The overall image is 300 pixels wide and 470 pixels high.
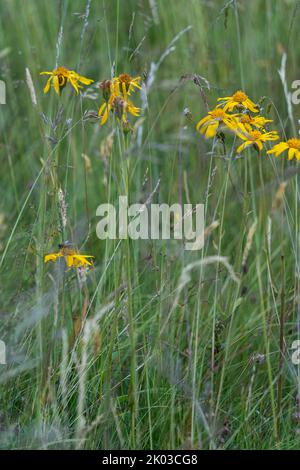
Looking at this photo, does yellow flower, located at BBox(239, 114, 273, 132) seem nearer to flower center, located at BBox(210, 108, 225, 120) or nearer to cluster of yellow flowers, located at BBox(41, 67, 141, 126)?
flower center, located at BBox(210, 108, 225, 120)

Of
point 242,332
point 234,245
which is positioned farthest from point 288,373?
point 234,245

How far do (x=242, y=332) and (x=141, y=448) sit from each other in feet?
1.49

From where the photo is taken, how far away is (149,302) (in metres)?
1.61

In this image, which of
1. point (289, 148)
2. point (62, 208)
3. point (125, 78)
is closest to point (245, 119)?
point (289, 148)

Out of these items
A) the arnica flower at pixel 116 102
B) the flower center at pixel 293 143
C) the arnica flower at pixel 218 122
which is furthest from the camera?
the flower center at pixel 293 143

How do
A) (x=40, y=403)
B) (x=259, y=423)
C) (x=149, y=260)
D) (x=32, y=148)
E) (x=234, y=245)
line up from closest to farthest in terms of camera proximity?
(x=40, y=403) → (x=259, y=423) → (x=149, y=260) → (x=234, y=245) → (x=32, y=148)

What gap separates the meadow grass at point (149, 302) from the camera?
57.6 inches

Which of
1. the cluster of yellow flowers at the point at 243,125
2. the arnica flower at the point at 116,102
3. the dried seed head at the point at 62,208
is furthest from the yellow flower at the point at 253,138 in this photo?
the dried seed head at the point at 62,208

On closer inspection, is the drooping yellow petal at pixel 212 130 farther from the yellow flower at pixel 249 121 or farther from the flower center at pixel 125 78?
the flower center at pixel 125 78

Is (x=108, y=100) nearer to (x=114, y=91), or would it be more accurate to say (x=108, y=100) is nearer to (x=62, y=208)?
(x=114, y=91)

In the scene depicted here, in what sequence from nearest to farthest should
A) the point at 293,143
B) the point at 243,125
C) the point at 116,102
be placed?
1. the point at 116,102
2. the point at 243,125
3. the point at 293,143

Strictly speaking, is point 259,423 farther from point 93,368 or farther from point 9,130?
point 9,130

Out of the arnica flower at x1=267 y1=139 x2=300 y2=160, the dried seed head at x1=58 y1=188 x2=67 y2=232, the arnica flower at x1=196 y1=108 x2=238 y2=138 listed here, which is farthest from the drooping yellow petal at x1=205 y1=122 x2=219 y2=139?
the dried seed head at x1=58 y1=188 x2=67 y2=232

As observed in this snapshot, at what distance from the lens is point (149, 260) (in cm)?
178
